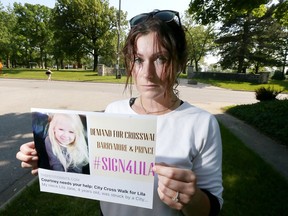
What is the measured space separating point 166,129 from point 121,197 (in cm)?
41

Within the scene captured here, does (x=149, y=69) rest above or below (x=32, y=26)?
below

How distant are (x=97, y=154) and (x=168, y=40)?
0.72 m

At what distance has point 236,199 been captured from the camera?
397 centimetres

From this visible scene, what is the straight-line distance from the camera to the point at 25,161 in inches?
54.6

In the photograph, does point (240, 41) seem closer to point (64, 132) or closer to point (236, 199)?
point (236, 199)

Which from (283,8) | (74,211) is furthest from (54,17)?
(74,211)

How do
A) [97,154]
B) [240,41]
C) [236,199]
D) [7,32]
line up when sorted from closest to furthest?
[97,154], [236,199], [240,41], [7,32]

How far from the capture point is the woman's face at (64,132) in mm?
1231

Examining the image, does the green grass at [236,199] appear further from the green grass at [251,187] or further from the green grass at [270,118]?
the green grass at [270,118]

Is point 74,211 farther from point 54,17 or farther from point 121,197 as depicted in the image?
point 54,17

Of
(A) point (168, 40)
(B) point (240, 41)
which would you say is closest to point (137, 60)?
(A) point (168, 40)

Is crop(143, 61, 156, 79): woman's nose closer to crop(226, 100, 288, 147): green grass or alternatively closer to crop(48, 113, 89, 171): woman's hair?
crop(48, 113, 89, 171): woman's hair

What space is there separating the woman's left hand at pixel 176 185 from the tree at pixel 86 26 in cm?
4086

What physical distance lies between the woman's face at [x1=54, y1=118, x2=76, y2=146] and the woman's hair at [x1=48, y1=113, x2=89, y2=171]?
1cm
